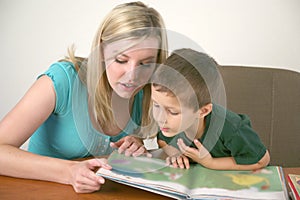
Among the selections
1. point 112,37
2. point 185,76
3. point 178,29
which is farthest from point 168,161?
point 178,29

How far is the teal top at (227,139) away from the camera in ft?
3.45

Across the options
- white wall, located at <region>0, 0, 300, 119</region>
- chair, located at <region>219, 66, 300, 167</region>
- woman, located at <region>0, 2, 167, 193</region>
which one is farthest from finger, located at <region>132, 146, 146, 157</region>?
white wall, located at <region>0, 0, 300, 119</region>

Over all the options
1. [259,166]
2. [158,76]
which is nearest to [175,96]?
[158,76]

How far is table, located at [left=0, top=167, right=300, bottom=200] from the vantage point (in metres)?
0.86

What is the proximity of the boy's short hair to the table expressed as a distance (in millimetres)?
235

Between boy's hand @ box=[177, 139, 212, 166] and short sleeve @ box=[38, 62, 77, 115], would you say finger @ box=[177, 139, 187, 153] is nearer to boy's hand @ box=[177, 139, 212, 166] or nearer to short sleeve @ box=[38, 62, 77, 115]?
boy's hand @ box=[177, 139, 212, 166]

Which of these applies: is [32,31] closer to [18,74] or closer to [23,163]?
[18,74]

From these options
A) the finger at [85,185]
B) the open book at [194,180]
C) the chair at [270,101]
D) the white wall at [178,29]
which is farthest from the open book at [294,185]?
the white wall at [178,29]

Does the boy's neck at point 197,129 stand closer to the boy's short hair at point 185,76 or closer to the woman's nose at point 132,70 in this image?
the boy's short hair at point 185,76

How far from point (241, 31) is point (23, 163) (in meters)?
1.44

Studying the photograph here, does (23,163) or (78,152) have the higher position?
(23,163)

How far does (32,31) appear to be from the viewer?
218 centimetres

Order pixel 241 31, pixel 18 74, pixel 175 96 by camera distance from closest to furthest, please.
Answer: pixel 175 96 → pixel 241 31 → pixel 18 74

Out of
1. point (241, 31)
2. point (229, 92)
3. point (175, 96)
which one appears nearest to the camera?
point (175, 96)
